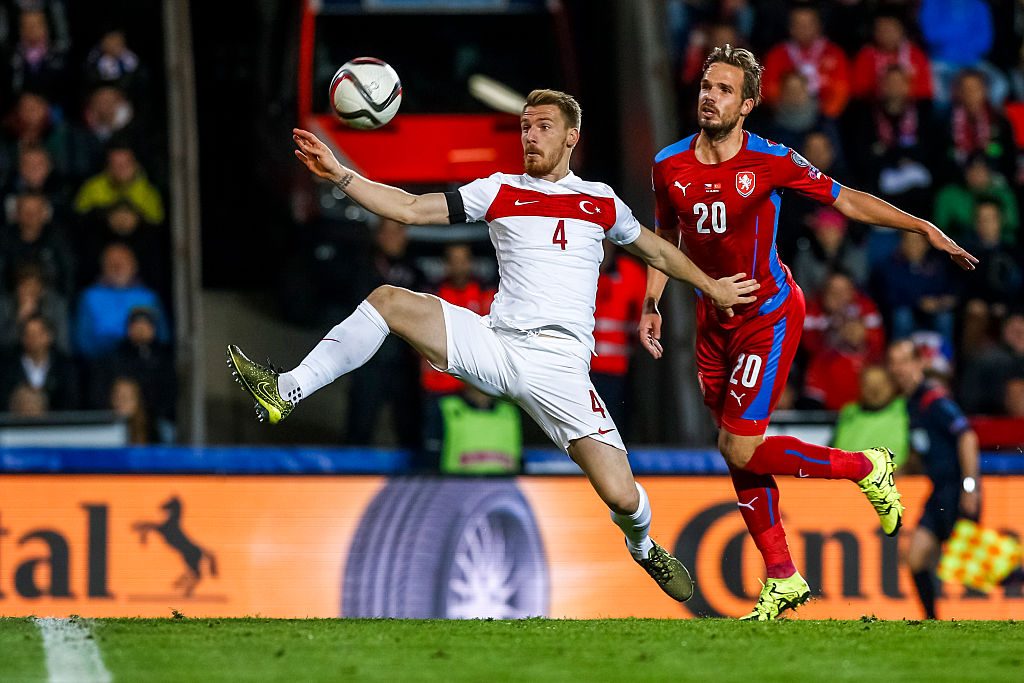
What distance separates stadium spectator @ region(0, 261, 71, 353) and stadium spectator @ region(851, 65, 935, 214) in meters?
6.25

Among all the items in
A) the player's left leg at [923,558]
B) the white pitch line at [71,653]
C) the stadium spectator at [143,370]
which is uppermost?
the stadium spectator at [143,370]

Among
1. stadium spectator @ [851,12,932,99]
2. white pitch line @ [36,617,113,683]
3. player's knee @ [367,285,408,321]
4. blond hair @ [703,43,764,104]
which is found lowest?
white pitch line @ [36,617,113,683]

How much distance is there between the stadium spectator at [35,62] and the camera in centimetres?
1525

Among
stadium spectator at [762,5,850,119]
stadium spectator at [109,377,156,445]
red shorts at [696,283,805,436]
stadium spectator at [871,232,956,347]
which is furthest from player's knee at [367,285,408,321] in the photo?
stadium spectator at [762,5,850,119]

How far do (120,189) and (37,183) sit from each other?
64cm

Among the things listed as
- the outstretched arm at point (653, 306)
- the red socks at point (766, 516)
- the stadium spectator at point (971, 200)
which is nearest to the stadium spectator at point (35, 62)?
the stadium spectator at point (971, 200)

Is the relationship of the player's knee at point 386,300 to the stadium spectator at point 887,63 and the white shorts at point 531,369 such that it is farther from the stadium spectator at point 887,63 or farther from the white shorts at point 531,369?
the stadium spectator at point 887,63

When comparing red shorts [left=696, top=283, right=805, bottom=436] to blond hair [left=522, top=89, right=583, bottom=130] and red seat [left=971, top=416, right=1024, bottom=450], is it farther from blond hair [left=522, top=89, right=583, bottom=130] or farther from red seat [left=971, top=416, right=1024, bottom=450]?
red seat [left=971, top=416, right=1024, bottom=450]

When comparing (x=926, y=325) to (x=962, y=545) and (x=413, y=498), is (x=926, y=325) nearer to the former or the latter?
(x=962, y=545)

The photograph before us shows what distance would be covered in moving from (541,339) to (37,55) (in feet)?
28.7

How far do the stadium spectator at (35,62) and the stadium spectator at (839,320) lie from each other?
660 centimetres

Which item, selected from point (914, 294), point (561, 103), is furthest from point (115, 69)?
point (561, 103)

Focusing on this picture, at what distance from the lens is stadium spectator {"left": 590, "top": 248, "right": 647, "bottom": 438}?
41.4 feet

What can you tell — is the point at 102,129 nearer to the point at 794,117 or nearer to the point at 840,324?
the point at 794,117
